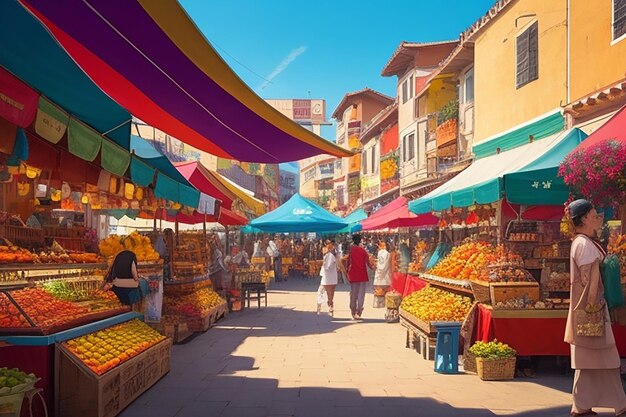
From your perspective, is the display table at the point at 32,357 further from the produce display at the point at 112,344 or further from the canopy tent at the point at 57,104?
the canopy tent at the point at 57,104

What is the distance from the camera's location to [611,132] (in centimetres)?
689

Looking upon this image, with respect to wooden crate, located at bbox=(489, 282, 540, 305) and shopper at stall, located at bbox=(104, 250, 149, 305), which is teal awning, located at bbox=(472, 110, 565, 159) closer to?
wooden crate, located at bbox=(489, 282, 540, 305)

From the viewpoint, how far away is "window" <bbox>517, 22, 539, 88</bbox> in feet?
45.0

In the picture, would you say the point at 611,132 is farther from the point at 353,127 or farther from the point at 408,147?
the point at 353,127

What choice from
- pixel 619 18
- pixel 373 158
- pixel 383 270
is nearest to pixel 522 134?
pixel 619 18

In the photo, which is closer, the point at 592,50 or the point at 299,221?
the point at 592,50

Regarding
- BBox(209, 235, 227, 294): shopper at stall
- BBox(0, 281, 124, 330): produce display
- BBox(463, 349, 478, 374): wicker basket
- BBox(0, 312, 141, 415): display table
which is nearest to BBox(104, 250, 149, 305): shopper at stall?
BBox(0, 281, 124, 330): produce display

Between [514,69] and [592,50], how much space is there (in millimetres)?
3854

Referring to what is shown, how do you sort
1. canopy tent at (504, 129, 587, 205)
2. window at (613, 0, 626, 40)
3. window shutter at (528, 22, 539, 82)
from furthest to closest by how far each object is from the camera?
1. window shutter at (528, 22, 539, 82)
2. window at (613, 0, 626, 40)
3. canopy tent at (504, 129, 587, 205)

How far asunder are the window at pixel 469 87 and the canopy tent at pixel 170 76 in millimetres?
13609

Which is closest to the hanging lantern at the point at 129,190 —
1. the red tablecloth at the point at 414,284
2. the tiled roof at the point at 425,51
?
the red tablecloth at the point at 414,284

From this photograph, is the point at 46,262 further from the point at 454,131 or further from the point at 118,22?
the point at 454,131

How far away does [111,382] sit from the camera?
566 cm

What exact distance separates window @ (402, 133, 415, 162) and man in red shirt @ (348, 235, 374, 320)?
1673 cm
